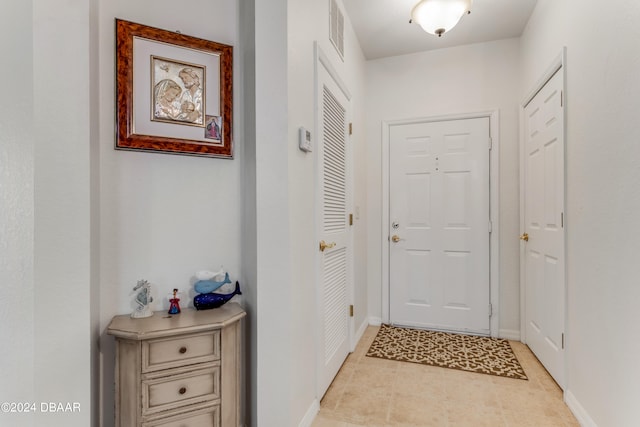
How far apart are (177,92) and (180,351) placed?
1169mm

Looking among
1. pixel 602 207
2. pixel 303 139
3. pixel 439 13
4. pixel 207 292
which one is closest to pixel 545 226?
pixel 602 207

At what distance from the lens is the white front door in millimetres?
2945

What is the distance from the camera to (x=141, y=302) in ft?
4.42

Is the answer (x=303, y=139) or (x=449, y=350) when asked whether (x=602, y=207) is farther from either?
(x=449, y=350)

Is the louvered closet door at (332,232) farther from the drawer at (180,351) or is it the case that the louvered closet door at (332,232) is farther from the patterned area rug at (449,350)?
the drawer at (180,351)

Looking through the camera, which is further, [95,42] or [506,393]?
[506,393]

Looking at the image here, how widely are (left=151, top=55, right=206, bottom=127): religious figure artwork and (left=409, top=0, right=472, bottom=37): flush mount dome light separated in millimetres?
1571

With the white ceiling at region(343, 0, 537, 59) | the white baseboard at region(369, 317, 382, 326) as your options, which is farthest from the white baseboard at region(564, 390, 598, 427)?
the white ceiling at region(343, 0, 537, 59)

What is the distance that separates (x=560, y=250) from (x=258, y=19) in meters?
2.23

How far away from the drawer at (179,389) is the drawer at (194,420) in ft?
0.14

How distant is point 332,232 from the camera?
2143 millimetres
